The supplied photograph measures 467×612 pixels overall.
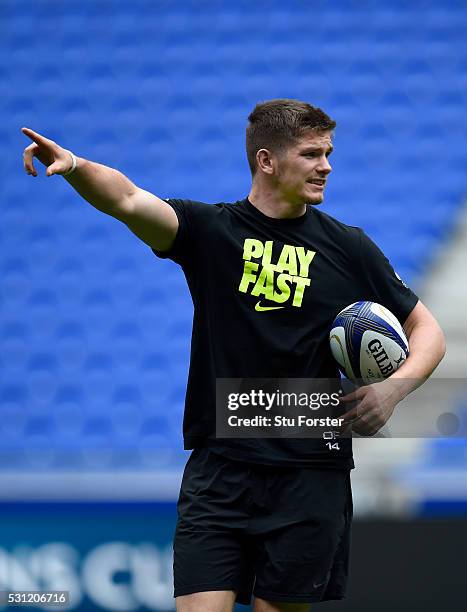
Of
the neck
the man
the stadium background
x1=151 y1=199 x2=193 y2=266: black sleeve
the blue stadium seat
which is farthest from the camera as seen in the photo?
the blue stadium seat

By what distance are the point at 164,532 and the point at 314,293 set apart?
2.06m

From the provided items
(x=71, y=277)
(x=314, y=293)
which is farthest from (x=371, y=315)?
(x=71, y=277)

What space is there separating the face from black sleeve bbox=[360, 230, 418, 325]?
0.23m

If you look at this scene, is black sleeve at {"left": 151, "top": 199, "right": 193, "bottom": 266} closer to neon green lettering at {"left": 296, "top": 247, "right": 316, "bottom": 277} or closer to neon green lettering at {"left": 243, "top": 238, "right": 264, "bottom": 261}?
neon green lettering at {"left": 243, "top": 238, "right": 264, "bottom": 261}

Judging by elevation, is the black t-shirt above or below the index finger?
below

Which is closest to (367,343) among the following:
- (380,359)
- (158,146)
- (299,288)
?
(380,359)

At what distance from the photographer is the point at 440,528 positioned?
15.2 ft

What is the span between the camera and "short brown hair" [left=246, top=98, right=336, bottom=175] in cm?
299

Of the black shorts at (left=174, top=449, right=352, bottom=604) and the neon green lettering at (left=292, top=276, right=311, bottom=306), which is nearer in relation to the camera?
the black shorts at (left=174, top=449, right=352, bottom=604)

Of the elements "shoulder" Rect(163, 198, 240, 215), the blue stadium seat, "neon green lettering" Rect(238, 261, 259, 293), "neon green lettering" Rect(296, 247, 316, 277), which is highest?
the blue stadium seat

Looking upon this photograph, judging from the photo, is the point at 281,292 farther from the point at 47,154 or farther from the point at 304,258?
the point at 47,154

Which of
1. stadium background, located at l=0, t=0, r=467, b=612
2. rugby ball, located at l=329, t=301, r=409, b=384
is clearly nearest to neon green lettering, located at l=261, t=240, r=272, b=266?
rugby ball, located at l=329, t=301, r=409, b=384

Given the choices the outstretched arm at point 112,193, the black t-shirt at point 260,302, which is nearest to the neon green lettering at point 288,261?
the black t-shirt at point 260,302

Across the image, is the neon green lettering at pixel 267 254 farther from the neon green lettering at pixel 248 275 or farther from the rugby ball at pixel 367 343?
the rugby ball at pixel 367 343
